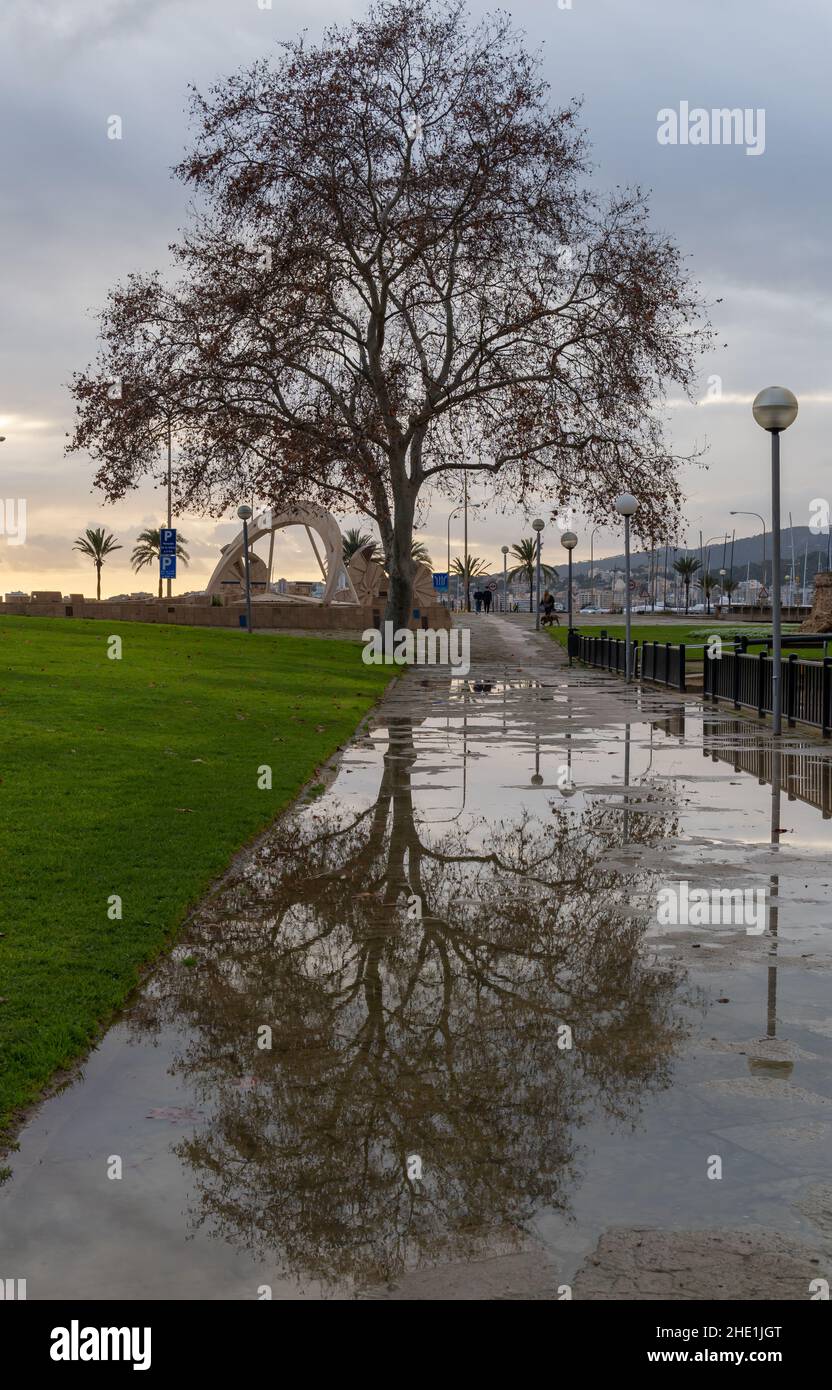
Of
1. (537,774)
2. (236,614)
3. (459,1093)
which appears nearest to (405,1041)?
(459,1093)

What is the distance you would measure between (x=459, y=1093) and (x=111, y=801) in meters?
6.89

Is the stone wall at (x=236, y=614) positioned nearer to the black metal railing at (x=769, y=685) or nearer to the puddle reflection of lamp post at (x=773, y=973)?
the black metal railing at (x=769, y=685)

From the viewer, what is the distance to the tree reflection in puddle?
3865 millimetres

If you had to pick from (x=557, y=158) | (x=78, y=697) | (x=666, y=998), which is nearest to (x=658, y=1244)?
(x=666, y=998)

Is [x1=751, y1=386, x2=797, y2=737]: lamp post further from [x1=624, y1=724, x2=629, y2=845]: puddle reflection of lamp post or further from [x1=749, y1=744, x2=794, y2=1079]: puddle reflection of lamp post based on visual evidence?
[x1=749, y1=744, x2=794, y2=1079]: puddle reflection of lamp post

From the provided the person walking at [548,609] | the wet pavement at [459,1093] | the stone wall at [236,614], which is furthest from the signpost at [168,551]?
the wet pavement at [459,1093]

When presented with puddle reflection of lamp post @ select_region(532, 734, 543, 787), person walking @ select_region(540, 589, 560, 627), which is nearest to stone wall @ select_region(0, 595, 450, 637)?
person walking @ select_region(540, 589, 560, 627)

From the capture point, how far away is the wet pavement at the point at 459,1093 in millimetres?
3584

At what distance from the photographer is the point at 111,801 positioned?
11.0 metres

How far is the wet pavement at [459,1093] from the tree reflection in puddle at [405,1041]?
0.02m

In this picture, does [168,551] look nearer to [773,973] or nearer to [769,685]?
[769,685]

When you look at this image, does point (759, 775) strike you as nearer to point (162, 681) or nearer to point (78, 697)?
point (78, 697)

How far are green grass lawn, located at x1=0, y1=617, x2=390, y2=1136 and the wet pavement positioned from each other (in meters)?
0.29
